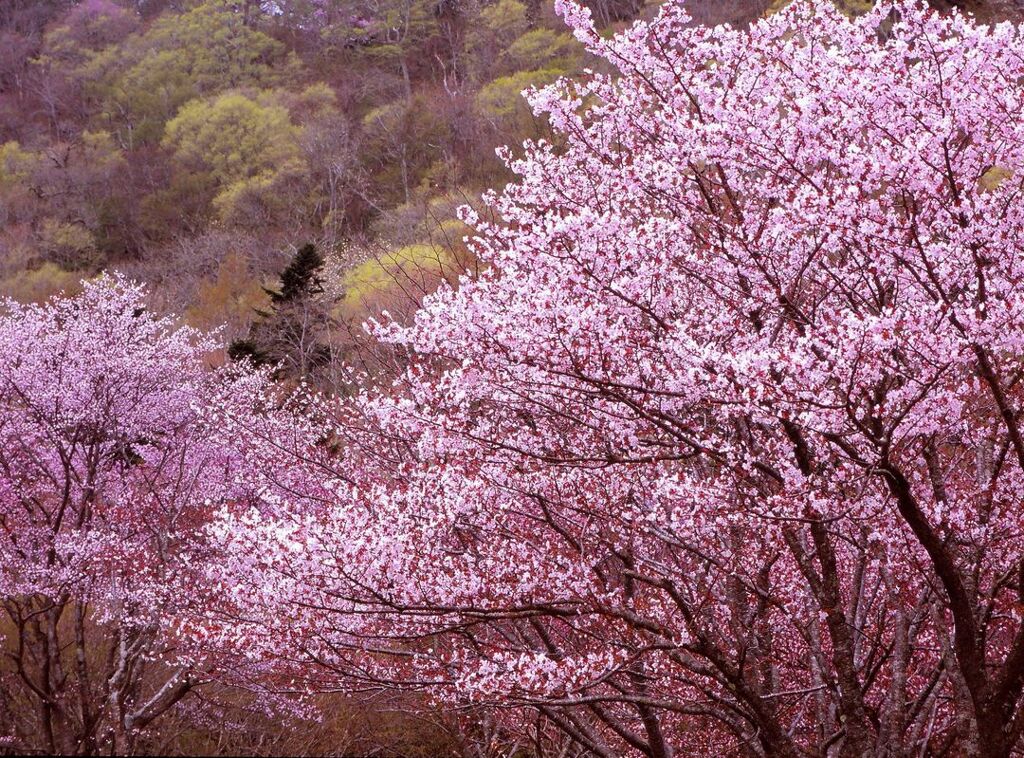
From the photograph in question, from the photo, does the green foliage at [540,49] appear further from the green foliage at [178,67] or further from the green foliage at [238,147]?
the green foliage at [178,67]

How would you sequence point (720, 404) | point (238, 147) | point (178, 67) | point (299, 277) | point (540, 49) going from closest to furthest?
point (720, 404), point (299, 277), point (540, 49), point (238, 147), point (178, 67)

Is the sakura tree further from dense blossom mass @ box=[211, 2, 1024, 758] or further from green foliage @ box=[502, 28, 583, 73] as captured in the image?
green foliage @ box=[502, 28, 583, 73]

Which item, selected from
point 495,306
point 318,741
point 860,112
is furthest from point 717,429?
point 318,741

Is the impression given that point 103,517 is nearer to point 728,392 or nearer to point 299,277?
point 728,392

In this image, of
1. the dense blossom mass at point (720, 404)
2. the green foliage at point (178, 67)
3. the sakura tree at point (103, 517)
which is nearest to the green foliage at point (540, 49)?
the green foliage at point (178, 67)

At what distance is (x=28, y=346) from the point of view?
1341 centimetres

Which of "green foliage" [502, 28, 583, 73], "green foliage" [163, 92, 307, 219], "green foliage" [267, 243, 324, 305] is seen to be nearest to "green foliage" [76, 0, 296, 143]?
"green foliage" [163, 92, 307, 219]

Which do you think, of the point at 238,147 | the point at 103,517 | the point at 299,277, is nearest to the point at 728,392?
the point at 103,517

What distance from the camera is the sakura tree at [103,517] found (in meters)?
8.58

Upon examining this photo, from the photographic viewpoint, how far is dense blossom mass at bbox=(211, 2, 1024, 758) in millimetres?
4320

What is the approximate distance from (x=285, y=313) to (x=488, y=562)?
63.7 ft

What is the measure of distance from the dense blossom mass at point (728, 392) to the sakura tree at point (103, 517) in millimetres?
2599

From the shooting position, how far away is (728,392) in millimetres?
4344

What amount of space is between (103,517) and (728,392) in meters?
9.85
